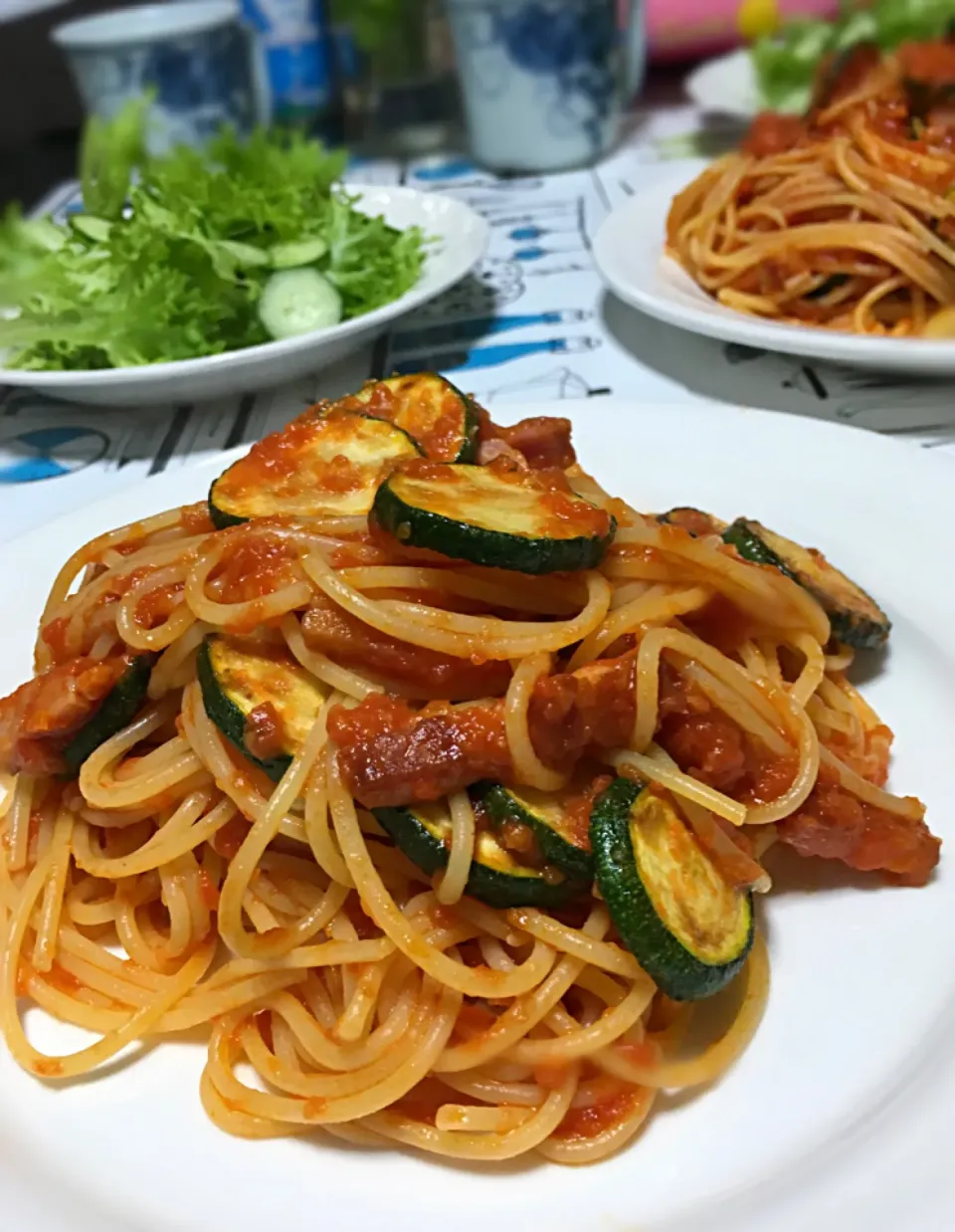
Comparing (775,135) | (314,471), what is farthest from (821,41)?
(314,471)

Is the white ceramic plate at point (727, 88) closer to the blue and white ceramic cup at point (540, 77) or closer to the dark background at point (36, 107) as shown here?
the blue and white ceramic cup at point (540, 77)

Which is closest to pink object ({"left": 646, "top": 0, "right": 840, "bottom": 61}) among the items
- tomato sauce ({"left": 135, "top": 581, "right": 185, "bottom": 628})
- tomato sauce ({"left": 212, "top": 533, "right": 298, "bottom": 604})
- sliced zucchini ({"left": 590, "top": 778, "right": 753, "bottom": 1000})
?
tomato sauce ({"left": 212, "top": 533, "right": 298, "bottom": 604})

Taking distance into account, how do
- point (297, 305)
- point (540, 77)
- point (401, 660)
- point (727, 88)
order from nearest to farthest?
point (401, 660) < point (297, 305) < point (540, 77) < point (727, 88)

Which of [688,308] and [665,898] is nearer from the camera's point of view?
[665,898]

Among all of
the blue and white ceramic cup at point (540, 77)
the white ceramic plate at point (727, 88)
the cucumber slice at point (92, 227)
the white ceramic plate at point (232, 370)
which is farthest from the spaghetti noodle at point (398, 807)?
the white ceramic plate at point (727, 88)

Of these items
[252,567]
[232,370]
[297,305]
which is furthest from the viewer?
[297,305]

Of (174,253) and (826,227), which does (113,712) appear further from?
(826,227)

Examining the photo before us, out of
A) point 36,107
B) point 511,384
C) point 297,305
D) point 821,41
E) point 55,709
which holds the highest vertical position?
point 55,709

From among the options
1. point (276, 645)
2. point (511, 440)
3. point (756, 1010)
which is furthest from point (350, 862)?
point (511, 440)
